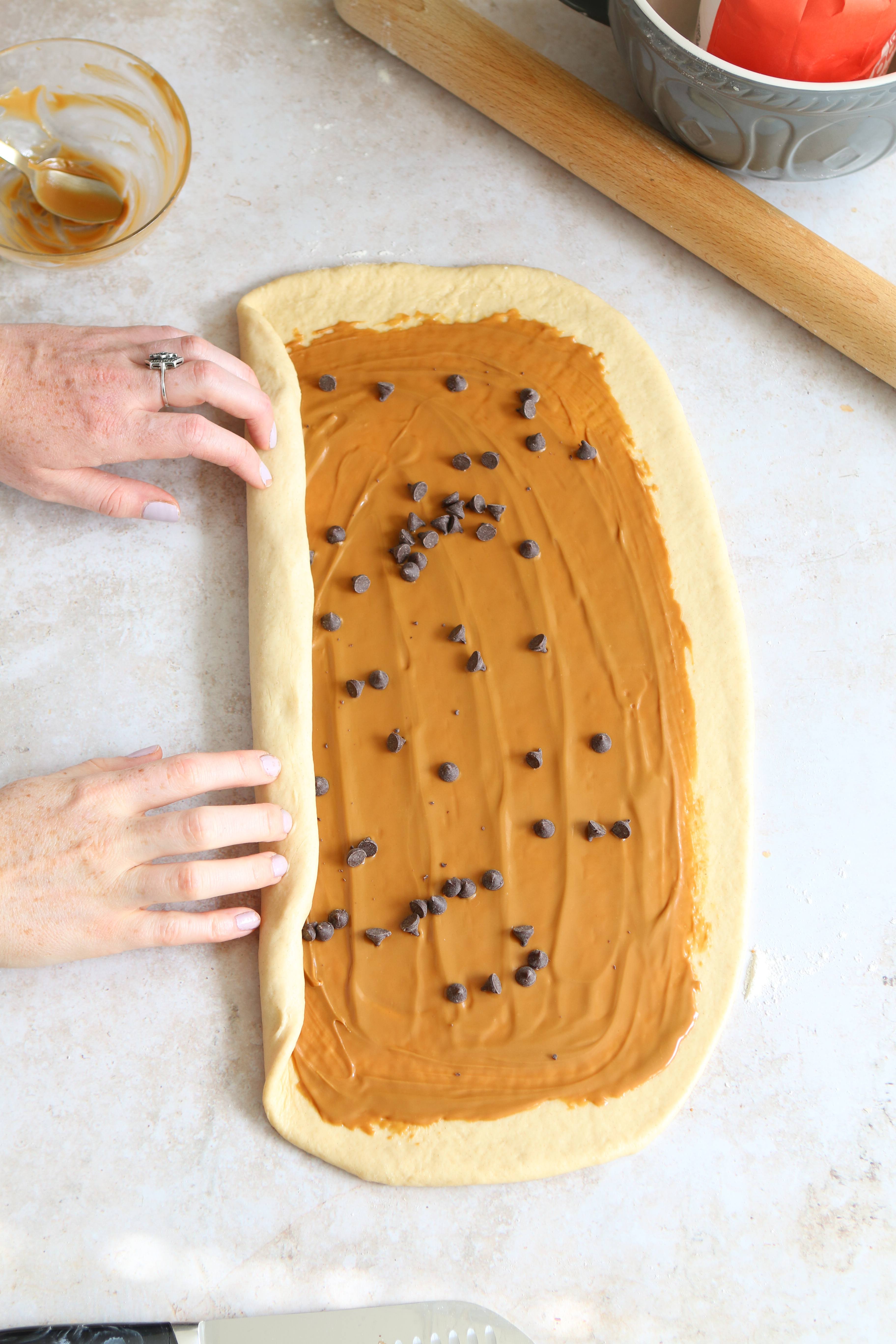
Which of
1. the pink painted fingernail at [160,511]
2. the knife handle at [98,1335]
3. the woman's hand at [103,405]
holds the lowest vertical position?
the knife handle at [98,1335]

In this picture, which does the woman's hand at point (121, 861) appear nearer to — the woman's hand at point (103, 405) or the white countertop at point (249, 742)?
the white countertop at point (249, 742)

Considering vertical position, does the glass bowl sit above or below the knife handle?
above

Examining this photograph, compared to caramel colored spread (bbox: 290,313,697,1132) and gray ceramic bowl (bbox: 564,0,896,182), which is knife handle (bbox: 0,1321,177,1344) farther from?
gray ceramic bowl (bbox: 564,0,896,182)

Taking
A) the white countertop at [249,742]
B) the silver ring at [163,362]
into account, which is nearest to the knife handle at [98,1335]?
the white countertop at [249,742]

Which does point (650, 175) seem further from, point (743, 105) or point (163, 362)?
point (163, 362)

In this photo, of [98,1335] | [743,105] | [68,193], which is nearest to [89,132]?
[68,193]

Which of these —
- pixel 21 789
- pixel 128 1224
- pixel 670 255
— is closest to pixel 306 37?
pixel 670 255

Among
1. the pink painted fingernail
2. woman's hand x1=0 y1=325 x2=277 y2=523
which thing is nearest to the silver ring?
woman's hand x1=0 y1=325 x2=277 y2=523
